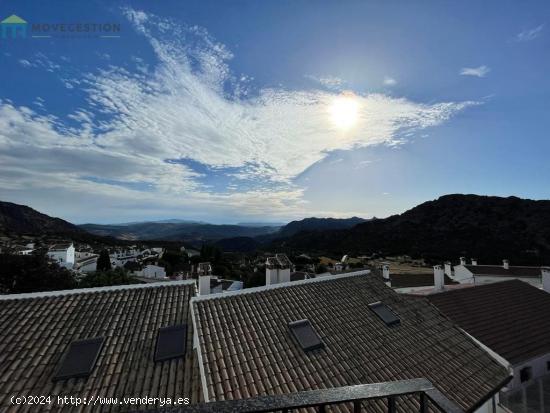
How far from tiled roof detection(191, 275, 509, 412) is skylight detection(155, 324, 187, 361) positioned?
798 millimetres

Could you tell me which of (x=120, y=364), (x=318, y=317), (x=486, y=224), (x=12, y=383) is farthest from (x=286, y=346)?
(x=486, y=224)

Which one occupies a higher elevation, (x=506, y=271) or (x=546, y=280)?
(x=546, y=280)

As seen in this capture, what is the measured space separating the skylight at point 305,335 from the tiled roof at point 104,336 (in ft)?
9.83

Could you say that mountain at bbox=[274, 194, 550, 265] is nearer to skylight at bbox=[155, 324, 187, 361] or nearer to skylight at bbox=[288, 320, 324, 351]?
skylight at bbox=[288, 320, 324, 351]

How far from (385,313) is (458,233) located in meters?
90.4

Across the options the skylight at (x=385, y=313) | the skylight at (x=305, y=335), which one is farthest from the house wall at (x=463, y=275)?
the skylight at (x=305, y=335)

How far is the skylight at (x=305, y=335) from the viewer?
8484 millimetres

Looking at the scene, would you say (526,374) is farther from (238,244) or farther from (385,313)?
(238,244)

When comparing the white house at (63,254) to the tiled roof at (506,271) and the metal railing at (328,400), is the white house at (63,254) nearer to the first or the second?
the tiled roof at (506,271)

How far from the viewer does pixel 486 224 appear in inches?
3381

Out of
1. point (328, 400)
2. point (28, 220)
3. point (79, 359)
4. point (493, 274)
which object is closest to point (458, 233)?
point (493, 274)

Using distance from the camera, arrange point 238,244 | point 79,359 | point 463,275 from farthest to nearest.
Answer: point 238,244 < point 463,275 < point 79,359

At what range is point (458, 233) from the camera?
86.4 metres

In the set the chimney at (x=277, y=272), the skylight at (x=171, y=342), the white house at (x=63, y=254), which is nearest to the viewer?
the skylight at (x=171, y=342)
